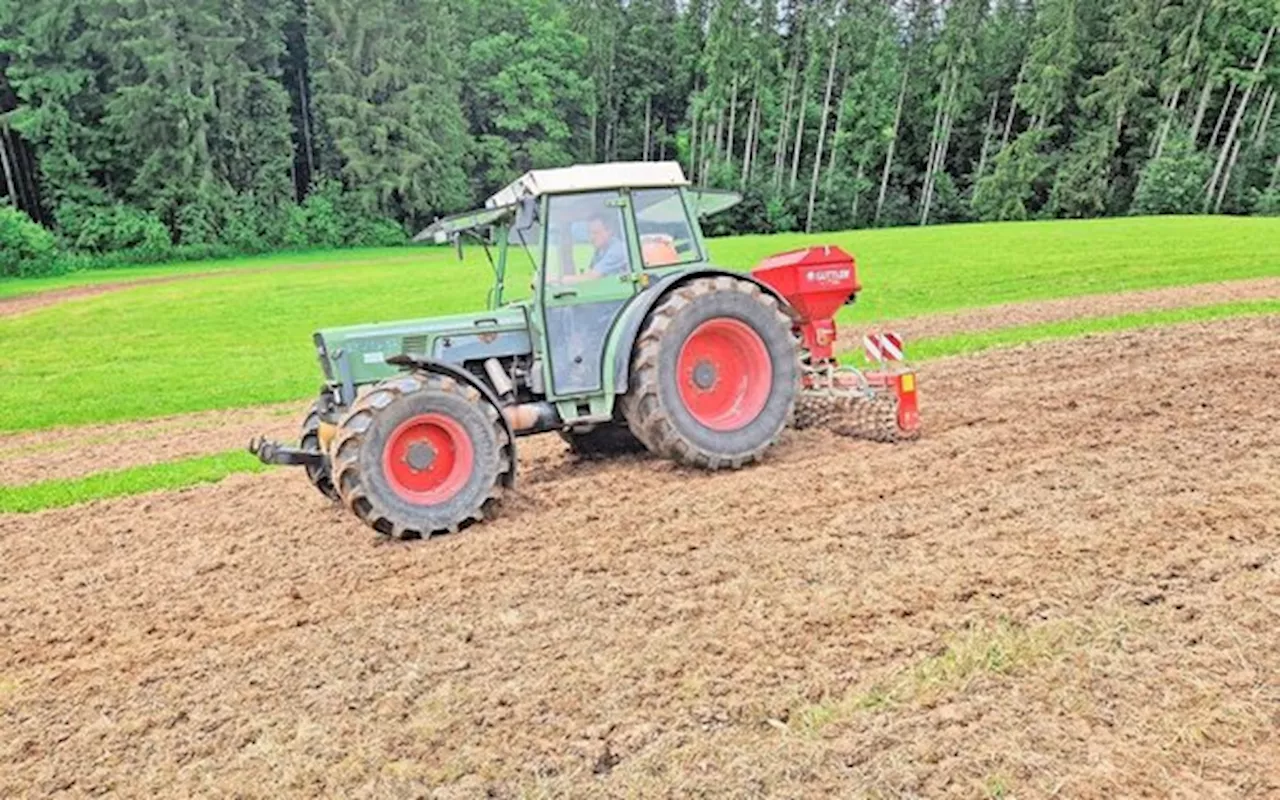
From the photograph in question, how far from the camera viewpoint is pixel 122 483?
8984 millimetres

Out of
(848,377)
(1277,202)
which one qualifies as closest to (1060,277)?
(848,377)

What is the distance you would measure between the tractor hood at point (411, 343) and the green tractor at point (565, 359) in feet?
0.03

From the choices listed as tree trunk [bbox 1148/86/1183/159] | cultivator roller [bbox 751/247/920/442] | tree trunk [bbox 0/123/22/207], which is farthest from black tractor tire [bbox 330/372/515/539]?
tree trunk [bbox 1148/86/1183/159]

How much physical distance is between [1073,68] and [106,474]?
2214 inches

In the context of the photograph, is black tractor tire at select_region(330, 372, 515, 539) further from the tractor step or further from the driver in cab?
the driver in cab

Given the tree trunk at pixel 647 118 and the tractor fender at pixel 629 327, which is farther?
the tree trunk at pixel 647 118

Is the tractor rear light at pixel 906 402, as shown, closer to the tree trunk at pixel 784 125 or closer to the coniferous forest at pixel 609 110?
the coniferous forest at pixel 609 110

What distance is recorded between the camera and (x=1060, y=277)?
69.5 ft

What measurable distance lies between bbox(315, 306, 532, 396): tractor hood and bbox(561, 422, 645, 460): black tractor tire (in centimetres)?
132

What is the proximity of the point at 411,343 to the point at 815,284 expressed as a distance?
3.49 metres

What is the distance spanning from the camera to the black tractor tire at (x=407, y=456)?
584 centimetres

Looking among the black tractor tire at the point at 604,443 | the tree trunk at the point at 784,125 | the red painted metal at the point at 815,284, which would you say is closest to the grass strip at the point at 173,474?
the black tractor tire at the point at 604,443

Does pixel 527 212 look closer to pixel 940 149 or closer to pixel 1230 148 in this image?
pixel 1230 148

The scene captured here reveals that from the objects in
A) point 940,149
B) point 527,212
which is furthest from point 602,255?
point 940,149
